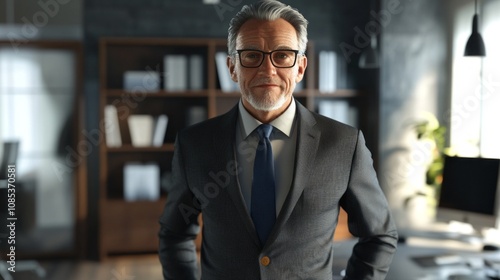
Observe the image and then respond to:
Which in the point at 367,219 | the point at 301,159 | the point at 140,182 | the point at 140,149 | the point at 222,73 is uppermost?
the point at 222,73

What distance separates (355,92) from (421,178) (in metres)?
0.94

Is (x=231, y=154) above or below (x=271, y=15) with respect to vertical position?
below

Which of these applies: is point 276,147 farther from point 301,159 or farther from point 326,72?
point 326,72

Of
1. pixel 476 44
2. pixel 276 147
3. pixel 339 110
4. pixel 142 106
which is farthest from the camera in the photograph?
pixel 339 110

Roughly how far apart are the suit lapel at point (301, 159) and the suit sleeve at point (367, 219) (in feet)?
0.30

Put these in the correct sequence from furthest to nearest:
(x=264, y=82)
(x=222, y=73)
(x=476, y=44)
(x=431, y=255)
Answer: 1. (x=222, y=73)
2. (x=476, y=44)
3. (x=431, y=255)
4. (x=264, y=82)

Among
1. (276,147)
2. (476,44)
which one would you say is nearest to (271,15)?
(276,147)

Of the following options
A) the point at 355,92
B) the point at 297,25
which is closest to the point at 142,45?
the point at 355,92

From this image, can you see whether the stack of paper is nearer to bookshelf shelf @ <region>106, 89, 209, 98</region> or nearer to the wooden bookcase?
the wooden bookcase

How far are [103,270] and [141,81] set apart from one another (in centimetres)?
156

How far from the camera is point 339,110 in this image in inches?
196

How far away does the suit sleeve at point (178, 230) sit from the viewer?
1191mm

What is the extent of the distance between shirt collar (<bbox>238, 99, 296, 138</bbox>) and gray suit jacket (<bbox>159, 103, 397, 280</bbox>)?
0.02m

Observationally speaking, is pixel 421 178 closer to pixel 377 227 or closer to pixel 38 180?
pixel 38 180
